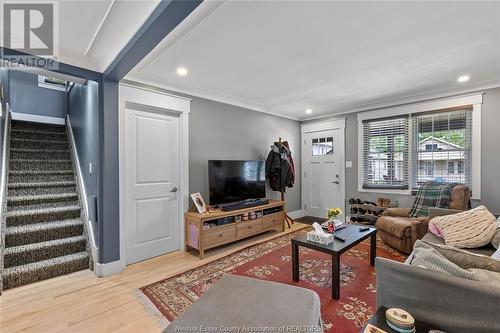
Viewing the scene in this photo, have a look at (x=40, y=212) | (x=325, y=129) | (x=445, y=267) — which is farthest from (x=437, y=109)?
(x=40, y=212)

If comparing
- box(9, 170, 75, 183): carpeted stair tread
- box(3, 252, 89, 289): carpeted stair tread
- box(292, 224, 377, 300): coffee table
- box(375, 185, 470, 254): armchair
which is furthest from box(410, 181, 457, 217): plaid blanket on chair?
box(9, 170, 75, 183): carpeted stair tread

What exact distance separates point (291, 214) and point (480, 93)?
3.53m

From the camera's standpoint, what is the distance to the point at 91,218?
9.68 feet

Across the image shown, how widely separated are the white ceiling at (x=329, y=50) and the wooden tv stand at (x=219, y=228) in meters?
1.77

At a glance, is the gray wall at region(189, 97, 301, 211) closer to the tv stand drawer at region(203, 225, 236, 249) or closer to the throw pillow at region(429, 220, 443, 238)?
the tv stand drawer at region(203, 225, 236, 249)

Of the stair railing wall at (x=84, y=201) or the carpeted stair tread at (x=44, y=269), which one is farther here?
the stair railing wall at (x=84, y=201)

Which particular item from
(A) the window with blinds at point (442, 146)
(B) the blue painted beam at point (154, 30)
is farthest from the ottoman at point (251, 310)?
(A) the window with blinds at point (442, 146)

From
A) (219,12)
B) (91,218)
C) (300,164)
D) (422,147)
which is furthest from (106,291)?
(422,147)

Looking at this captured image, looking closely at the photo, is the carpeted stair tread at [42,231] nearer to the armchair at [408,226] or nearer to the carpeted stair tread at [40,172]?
the carpeted stair tread at [40,172]

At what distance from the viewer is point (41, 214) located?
300cm

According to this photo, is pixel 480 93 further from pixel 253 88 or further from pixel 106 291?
pixel 106 291

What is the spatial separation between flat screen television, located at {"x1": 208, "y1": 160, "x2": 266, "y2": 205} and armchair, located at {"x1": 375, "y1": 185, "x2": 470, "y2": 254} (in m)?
1.84

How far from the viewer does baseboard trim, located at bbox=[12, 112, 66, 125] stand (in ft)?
14.4

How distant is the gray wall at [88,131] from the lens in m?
2.83
